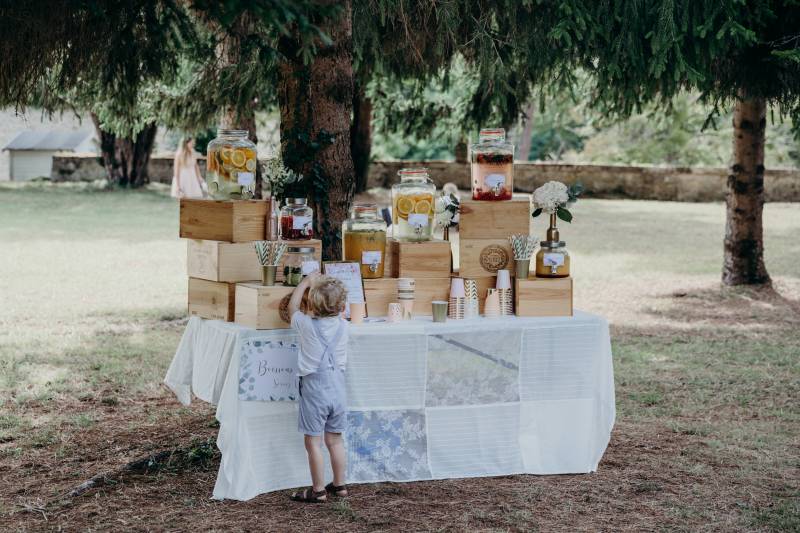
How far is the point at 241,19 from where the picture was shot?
6164 mm

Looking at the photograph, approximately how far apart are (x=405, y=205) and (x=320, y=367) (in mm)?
1032

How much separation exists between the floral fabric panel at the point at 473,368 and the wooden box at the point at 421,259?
1.13 feet

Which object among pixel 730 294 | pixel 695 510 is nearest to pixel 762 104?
pixel 730 294

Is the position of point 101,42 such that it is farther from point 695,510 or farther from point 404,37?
point 695,510

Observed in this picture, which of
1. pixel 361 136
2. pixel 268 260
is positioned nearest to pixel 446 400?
pixel 268 260

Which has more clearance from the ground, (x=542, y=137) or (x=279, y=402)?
(x=542, y=137)

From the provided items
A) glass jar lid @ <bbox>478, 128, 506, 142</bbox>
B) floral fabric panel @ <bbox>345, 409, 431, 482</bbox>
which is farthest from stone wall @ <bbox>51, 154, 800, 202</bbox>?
floral fabric panel @ <bbox>345, 409, 431, 482</bbox>

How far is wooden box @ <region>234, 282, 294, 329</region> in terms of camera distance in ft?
14.7

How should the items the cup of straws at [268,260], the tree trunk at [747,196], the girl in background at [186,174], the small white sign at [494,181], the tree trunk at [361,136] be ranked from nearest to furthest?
1. the cup of straws at [268,260]
2. the small white sign at [494,181]
3. the tree trunk at [747,196]
4. the tree trunk at [361,136]
5. the girl in background at [186,174]

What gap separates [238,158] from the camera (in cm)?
478

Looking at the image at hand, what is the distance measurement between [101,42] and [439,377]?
8.84 ft

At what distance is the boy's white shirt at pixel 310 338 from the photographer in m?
4.31

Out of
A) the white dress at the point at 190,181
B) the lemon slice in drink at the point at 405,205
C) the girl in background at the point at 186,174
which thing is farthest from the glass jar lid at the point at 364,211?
the white dress at the point at 190,181

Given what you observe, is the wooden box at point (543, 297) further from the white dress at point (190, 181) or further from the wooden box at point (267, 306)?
the white dress at point (190, 181)
